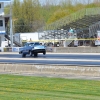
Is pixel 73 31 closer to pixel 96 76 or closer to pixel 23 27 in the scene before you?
pixel 23 27

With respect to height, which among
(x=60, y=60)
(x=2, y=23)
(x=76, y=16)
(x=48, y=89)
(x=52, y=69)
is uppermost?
(x=76, y=16)

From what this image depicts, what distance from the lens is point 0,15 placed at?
247 feet

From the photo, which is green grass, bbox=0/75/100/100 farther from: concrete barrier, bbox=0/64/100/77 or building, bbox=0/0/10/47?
building, bbox=0/0/10/47

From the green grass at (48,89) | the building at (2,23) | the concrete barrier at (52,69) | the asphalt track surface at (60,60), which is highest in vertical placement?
the building at (2,23)

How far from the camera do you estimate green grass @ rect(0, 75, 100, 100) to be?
46.7 ft

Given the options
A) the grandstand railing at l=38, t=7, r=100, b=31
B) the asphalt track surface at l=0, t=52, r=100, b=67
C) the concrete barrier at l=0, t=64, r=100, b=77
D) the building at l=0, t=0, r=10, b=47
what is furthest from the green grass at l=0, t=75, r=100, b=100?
the grandstand railing at l=38, t=7, r=100, b=31

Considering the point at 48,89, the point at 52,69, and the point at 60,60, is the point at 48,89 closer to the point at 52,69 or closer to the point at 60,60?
the point at 52,69

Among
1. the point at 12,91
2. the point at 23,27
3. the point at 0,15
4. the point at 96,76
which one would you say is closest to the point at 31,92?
the point at 12,91

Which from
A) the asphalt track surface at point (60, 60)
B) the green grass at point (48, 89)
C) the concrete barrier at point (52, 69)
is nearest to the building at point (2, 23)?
the asphalt track surface at point (60, 60)

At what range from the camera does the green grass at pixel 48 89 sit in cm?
1423

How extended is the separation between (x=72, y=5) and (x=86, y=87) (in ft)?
416

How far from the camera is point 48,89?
16469 mm

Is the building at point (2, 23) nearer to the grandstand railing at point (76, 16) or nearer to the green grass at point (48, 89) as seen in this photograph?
the grandstand railing at point (76, 16)

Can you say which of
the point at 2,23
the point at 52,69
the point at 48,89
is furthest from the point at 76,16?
the point at 48,89
